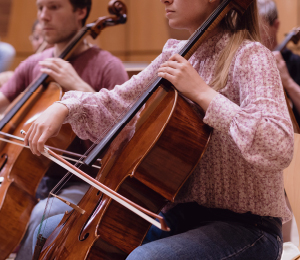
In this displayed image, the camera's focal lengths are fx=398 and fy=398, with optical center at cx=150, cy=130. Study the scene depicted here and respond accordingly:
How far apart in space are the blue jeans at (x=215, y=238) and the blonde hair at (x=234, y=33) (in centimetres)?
32

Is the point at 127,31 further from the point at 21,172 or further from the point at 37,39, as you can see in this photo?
the point at 21,172

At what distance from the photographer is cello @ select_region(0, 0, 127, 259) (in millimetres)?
1355

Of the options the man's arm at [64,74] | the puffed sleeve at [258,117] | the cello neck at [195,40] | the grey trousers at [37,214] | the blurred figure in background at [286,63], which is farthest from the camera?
the man's arm at [64,74]

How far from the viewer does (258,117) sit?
0.82 meters

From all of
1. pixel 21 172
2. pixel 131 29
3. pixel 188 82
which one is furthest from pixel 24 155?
pixel 188 82

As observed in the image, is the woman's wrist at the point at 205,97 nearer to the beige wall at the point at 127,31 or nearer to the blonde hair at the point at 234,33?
the blonde hair at the point at 234,33

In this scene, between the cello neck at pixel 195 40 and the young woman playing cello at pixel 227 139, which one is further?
the cello neck at pixel 195 40

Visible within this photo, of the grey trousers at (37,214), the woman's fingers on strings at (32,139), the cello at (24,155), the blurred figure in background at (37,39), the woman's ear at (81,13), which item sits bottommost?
the grey trousers at (37,214)

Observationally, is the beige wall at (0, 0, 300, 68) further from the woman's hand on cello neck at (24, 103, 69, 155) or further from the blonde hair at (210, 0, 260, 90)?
the woman's hand on cello neck at (24, 103, 69, 155)

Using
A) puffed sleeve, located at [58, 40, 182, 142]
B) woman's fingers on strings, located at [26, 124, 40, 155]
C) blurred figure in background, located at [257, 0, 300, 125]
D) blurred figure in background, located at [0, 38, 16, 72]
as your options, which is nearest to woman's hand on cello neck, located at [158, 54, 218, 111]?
puffed sleeve, located at [58, 40, 182, 142]

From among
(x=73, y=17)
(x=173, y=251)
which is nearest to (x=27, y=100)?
(x=73, y=17)

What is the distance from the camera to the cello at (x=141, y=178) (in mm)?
878

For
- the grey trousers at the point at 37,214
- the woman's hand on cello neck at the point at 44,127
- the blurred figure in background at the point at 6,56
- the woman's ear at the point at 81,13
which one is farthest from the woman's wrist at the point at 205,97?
the blurred figure in background at the point at 6,56

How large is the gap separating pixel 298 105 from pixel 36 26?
106cm
